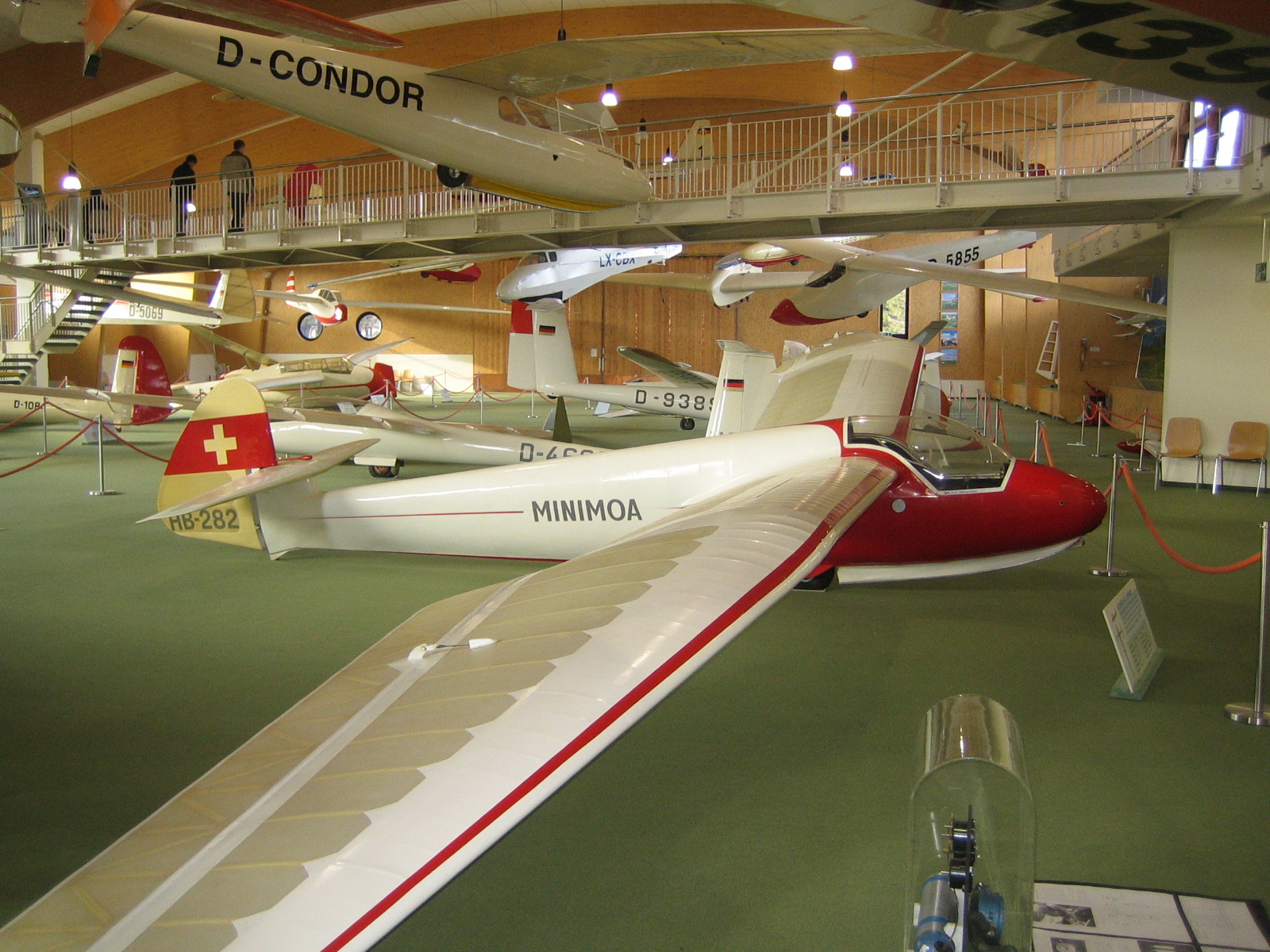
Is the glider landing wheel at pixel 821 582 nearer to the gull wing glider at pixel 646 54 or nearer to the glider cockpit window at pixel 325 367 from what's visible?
the gull wing glider at pixel 646 54

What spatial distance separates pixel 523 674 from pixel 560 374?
1410 cm

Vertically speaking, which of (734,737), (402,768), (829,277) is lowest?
(734,737)

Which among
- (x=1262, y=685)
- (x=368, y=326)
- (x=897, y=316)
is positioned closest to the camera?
(x=1262, y=685)

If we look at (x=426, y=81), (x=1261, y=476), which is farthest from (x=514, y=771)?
(x=1261, y=476)

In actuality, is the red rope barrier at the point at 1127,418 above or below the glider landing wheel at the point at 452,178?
below

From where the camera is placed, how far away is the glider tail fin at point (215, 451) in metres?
6.49

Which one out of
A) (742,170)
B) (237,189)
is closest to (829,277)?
(742,170)

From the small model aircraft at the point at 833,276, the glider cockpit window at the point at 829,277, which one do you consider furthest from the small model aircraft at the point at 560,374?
the glider cockpit window at the point at 829,277

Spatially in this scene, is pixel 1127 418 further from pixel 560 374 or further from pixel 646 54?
pixel 560 374

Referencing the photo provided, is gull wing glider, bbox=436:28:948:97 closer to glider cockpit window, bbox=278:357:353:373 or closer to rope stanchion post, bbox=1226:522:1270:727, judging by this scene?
rope stanchion post, bbox=1226:522:1270:727

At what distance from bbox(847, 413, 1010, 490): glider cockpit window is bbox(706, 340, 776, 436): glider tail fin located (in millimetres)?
3264

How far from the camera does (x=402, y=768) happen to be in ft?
5.09

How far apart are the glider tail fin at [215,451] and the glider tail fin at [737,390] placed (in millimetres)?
4376

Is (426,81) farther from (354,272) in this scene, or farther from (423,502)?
(354,272)
